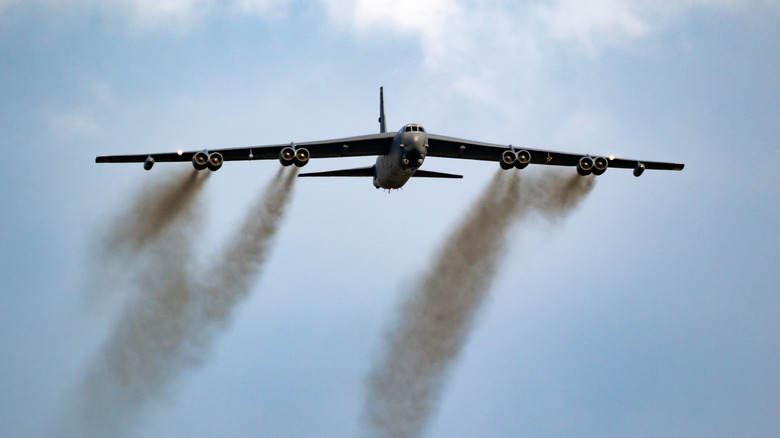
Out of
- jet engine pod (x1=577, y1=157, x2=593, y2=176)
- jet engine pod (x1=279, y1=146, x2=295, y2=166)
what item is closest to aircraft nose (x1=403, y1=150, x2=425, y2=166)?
jet engine pod (x1=279, y1=146, x2=295, y2=166)

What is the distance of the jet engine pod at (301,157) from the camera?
153 feet

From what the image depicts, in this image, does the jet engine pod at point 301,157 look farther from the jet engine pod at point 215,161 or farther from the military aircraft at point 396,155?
the jet engine pod at point 215,161

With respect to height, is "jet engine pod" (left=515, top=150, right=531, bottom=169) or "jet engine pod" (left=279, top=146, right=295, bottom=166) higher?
"jet engine pod" (left=515, top=150, right=531, bottom=169)

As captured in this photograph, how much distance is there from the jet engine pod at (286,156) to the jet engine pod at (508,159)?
10178mm

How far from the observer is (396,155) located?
155ft

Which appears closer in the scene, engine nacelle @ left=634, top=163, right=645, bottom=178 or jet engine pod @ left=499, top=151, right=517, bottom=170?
jet engine pod @ left=499, top=151, right=517, bottom=170

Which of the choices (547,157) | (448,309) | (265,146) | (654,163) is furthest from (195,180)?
(654,163)

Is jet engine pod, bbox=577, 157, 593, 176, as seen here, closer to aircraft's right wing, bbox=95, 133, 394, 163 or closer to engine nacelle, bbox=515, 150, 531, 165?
engine nacelle, bbox=515, 150, 531, 165

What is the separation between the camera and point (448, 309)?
50438 millimetres

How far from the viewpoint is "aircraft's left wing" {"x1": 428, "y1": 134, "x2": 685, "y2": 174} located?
5050cm

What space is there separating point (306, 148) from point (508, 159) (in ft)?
32.6

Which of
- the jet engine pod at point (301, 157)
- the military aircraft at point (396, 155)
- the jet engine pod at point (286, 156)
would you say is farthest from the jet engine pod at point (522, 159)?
the jet engine pod at point (286, 156)

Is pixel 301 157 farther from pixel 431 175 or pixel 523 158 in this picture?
pixel 523 158

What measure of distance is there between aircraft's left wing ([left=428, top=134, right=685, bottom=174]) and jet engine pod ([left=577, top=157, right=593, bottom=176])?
2.51ft
